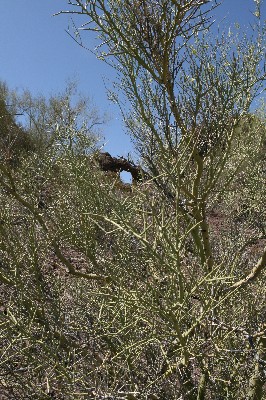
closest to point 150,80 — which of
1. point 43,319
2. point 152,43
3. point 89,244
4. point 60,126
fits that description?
point 152,43

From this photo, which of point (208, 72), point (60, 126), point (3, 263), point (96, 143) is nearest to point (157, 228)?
point (208, 72)

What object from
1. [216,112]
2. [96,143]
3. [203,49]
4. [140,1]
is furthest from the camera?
[96,143]

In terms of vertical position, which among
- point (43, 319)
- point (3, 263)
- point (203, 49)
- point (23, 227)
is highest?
point (203, 49)

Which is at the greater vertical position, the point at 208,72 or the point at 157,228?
the point at 208,72

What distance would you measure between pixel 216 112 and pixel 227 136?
18 centimetres

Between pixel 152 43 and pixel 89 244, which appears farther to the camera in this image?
pixel 89 244

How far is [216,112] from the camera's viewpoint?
315cm

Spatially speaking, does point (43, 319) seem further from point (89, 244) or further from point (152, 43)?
point (152, 43)

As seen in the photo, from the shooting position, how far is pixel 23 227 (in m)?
3.81

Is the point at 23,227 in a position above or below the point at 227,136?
below

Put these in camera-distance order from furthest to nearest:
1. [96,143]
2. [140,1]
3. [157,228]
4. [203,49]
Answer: [96,143] → [203,49] → [140,1] → [157,228]

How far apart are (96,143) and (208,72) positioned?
138cm

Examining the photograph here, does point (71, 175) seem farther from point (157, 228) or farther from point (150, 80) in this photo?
point (157, 228)

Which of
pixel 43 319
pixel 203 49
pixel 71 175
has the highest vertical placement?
pixel 203 49
